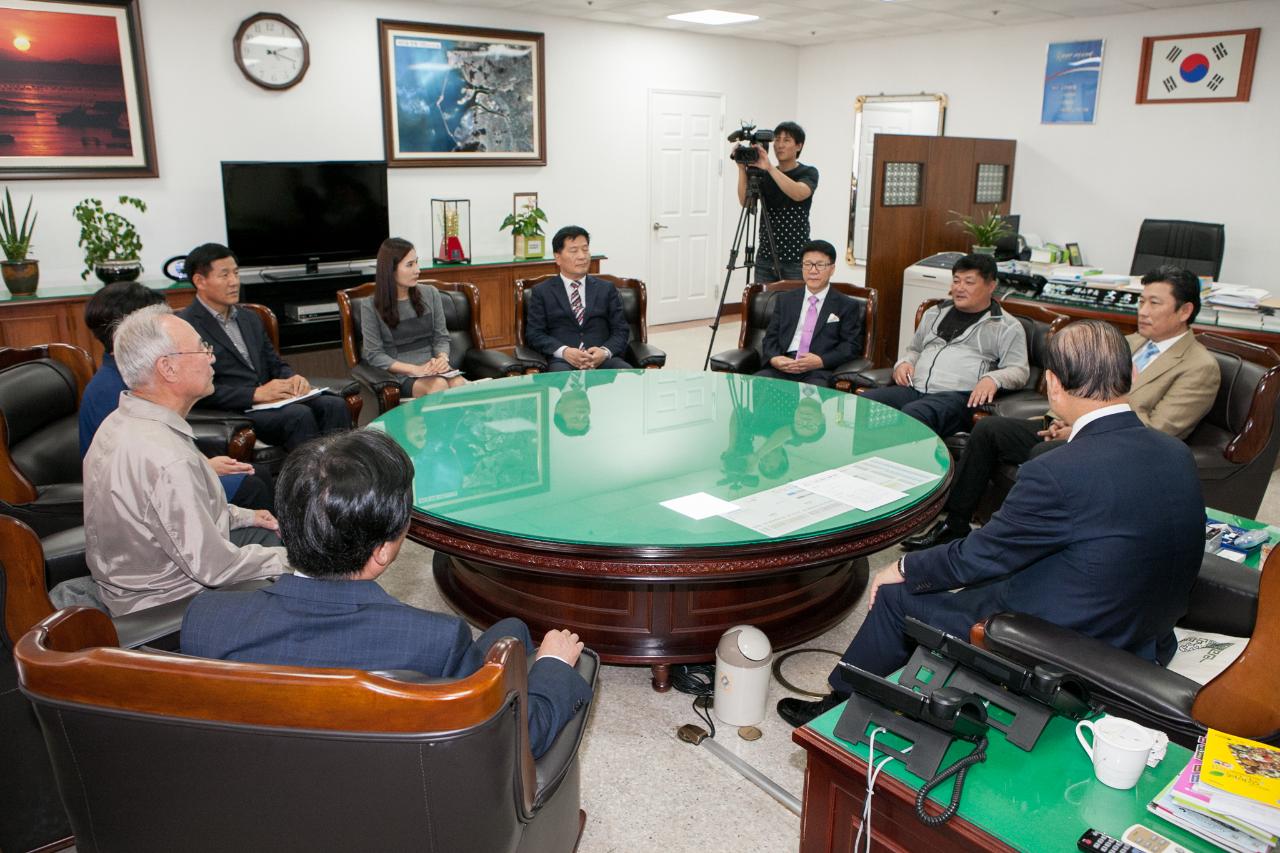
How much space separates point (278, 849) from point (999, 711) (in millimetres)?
1209

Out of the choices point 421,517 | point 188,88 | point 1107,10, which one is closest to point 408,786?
point 421,517

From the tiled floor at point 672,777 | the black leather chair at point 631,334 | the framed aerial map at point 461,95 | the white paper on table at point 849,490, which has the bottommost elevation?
the tiled floor at point 672,777

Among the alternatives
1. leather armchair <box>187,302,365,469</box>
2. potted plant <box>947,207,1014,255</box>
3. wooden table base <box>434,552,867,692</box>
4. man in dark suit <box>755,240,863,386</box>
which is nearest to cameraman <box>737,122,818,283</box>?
man in dark suit <box>755,240,863,386</box>

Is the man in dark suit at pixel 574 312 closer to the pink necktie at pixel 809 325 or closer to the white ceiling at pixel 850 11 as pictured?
the pink necktie at pixel 809 325

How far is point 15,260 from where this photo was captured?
4.86m

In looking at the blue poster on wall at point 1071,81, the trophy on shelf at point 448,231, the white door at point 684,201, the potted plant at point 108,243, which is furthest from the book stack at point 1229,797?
the white door at point 684,201

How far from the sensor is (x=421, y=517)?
2.48 metres

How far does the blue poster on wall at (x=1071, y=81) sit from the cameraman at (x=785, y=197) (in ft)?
9.03

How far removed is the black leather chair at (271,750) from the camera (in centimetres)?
113

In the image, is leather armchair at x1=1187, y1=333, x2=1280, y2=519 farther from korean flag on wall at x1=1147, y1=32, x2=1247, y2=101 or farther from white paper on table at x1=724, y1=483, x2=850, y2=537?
korean flag on wall at x1=1147, y1=32, x2=1247, y2=101

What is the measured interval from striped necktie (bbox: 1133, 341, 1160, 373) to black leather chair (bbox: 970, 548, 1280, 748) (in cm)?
203

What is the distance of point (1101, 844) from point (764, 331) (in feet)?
11.8

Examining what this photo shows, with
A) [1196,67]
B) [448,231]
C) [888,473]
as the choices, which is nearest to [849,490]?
[888,473]

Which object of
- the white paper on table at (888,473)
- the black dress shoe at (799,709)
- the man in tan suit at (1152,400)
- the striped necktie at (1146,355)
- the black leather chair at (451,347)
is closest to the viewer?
the black dress shoe at (799,709)
